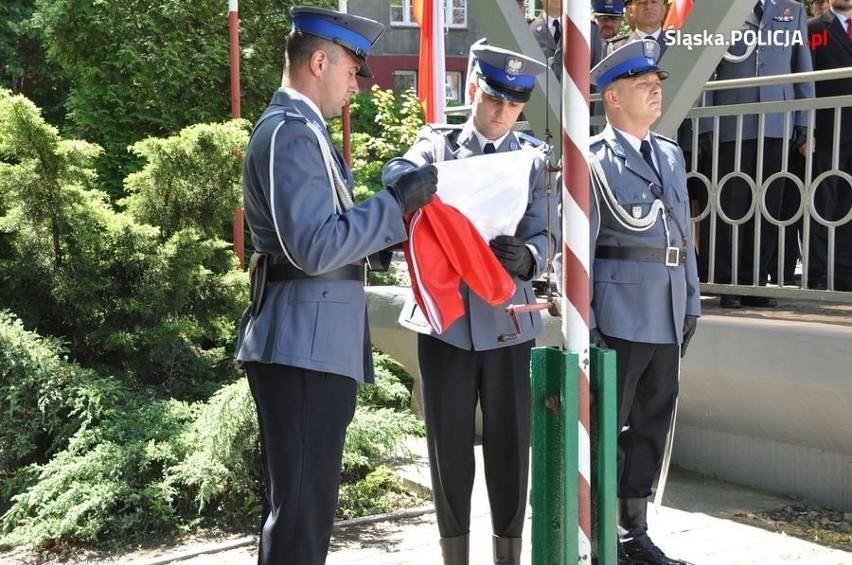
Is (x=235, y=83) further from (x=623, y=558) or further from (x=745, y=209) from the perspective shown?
(x=623, y=558)

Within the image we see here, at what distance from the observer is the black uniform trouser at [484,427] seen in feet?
13.2

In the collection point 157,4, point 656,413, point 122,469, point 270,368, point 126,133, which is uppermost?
point 157,4

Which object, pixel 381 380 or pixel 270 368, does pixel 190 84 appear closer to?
pixel 381 380

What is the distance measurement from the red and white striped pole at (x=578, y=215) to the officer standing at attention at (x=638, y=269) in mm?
1228

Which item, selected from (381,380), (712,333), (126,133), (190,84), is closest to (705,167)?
(712,333)

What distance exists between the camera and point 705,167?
6418mm

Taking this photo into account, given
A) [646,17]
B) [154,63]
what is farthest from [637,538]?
[154,63]

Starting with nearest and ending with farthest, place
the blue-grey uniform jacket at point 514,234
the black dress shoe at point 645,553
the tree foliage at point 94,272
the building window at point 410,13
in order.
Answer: the blue-grey uniform jacket at point 514,234, the black dress shoe at point 645,553, the tree foliage at point 94,272, the building window at point 410,13

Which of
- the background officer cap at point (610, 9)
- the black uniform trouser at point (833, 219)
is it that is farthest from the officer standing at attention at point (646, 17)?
the black uniform trouser at point (833, 219)

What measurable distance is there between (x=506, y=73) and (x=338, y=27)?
0.92m

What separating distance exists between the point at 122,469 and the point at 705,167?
3.65m

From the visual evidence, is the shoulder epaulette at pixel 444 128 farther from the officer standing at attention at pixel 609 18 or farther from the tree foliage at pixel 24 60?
the tree foliage at pixel 24 60

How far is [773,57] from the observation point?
663 centimetres

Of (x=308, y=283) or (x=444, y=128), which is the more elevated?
(x=444, y=128)
